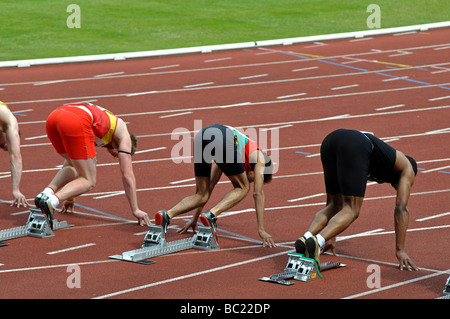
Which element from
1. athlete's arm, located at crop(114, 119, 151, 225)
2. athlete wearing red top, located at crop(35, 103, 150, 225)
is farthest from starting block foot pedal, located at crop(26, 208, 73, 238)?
athlete's arm, located at crop(114, 119, 151, 225)

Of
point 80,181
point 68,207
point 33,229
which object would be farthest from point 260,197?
point 68,207

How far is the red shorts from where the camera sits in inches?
419

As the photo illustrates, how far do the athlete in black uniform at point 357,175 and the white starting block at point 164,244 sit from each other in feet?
4.30

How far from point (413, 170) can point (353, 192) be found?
709 millimetres

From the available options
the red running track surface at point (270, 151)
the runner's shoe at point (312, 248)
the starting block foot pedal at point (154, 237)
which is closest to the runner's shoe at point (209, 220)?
→ the red running track surface at point (270, 151)

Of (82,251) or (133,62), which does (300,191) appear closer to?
(82,251)

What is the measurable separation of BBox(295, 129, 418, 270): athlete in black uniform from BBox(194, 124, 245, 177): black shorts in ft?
3.91

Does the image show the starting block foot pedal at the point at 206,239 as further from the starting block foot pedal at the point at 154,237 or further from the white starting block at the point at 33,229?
the white starting block at the point at 33,229

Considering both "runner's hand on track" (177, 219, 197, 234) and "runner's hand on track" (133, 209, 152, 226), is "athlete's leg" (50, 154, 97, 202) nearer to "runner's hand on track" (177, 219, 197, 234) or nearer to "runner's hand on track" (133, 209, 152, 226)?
"runner's hand on track" (133, 209, 152, 226)

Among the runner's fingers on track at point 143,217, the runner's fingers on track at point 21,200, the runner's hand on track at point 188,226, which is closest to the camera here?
the runner's hand on track at point 188,226

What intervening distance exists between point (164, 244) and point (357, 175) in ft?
7.53

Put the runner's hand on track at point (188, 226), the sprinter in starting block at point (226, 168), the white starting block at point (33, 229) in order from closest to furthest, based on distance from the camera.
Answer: the sprinter in starting block at point (226, 168) < the white starting block at point (33, 229) < the runner's hand on track at point (188, 226)

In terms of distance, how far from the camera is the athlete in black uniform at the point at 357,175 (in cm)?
912

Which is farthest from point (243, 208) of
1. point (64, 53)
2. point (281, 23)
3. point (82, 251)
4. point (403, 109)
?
point (281, 23)
